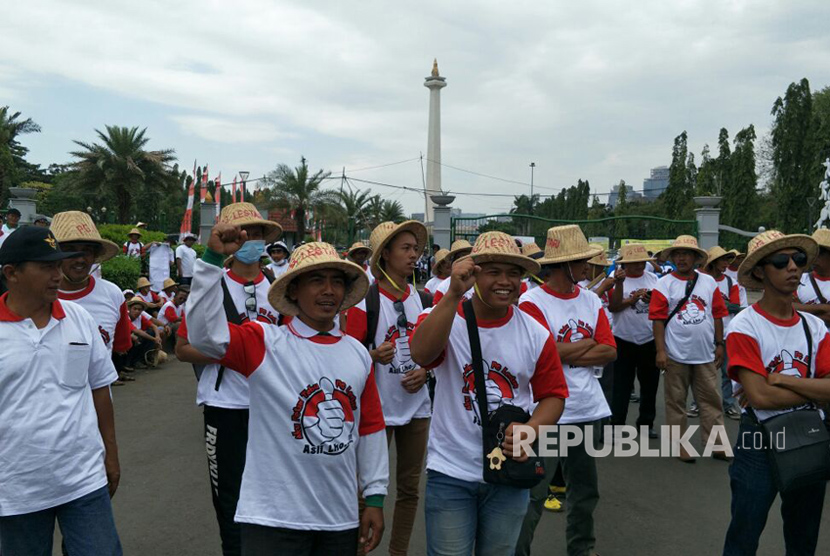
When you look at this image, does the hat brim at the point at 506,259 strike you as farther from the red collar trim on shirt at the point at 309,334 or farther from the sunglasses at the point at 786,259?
the sunglasses at the point at 786,259

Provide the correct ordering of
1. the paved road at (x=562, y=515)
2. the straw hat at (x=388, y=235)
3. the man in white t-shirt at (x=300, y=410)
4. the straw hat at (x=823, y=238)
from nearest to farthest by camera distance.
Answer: the man in white t-shirt at (x=300, y=410) → the straw hat at (x=388, y=235) → the paved road at (x=562, y=515) → the straw hat at (x=823, y=238)

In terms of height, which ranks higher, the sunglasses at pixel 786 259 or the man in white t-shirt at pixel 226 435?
the sunglasses at pixel 786 259

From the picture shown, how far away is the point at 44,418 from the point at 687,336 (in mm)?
5576

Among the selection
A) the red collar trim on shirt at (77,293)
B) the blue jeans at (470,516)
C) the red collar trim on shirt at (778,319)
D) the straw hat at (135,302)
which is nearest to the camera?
the blue jeans at (470,516)

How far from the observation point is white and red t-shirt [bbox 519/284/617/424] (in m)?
4.15

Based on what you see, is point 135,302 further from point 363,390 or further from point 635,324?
point 363,390

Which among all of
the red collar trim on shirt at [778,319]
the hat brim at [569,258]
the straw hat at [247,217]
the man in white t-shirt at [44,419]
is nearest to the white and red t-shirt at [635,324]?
the hat brim at [569,258]

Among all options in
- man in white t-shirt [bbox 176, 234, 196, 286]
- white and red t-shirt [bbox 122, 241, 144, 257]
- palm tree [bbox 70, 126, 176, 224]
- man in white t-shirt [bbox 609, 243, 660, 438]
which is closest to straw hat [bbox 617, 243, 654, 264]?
man in white t-shirt [bbox 609, 243, 660, 438]

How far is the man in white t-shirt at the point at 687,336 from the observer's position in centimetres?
639

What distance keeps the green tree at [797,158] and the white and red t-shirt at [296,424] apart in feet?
118

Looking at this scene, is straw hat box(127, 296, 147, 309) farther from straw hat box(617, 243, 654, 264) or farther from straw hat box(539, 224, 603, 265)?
straw hat box(539, 224, 603, 265)

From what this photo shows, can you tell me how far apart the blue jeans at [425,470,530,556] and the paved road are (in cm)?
161

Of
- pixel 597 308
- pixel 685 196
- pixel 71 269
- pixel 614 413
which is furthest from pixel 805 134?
pixel 71 269

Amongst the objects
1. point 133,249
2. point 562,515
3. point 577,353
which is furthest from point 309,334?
point 133,249
